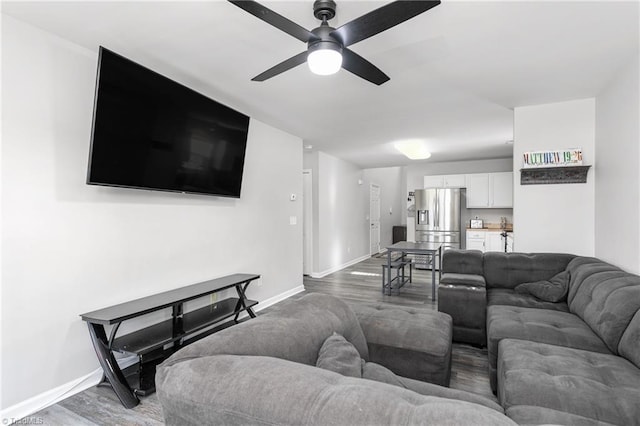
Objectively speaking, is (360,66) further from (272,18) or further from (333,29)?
(272,18)

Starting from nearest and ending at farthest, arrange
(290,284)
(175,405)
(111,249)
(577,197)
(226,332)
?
(175,405) → (226,332) → (111,249) → (577,197) → (290,284)

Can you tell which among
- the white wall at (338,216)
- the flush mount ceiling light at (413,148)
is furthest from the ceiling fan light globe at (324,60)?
the white wall at (338,216)

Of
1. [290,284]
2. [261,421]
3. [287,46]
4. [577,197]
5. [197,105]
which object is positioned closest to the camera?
[261,421]

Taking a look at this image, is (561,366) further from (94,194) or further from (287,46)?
(94,194)

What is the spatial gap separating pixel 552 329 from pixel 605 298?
0.40 m

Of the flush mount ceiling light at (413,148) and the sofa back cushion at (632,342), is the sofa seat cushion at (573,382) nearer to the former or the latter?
the sofa back cushion at (632,342)

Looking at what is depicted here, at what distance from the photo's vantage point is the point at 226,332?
1274 mm

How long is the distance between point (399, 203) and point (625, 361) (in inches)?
383

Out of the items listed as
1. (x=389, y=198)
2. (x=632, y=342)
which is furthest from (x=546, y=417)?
(x=389, y=198)

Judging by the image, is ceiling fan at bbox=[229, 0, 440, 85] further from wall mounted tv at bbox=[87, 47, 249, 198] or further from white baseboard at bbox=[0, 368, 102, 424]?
white baseboard at bbox=[0, 368, 102, 424]

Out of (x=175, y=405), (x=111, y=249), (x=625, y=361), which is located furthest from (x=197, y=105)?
(x=625, y=361)

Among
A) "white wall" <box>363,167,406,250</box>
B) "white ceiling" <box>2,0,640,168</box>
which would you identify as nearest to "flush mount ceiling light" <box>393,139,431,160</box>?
"white ceiling" <box>2,0,640,168</box>

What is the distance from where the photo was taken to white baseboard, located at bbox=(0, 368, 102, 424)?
202 centimetres

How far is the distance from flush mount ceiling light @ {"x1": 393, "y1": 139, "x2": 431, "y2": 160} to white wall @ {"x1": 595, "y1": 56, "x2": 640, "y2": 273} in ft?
8.14
